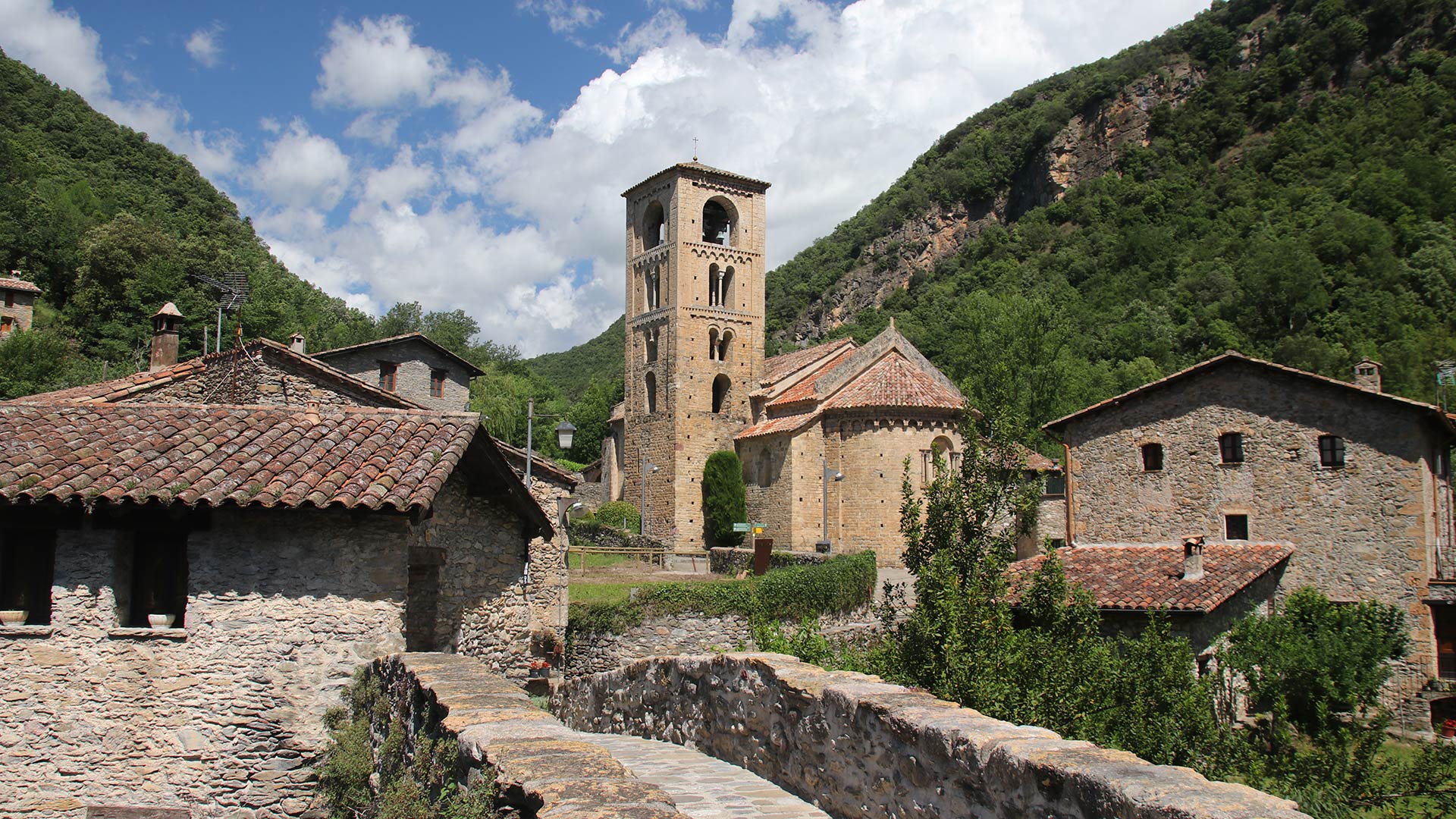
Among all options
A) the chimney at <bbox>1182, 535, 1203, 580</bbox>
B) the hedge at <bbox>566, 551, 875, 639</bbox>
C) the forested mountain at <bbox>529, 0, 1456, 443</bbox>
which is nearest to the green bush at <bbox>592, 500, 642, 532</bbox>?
the forested mountain at <bbox>529, 0, 1456, 443</bbox>

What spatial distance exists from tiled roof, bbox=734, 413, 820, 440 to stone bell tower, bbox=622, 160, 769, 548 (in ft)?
4.90

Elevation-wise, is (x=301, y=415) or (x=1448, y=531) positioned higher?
(x=301, y=415)

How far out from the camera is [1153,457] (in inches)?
884

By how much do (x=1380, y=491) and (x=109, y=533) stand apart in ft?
75.0

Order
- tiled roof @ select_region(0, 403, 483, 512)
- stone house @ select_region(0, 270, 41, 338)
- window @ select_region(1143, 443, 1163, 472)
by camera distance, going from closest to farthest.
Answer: tiled roof @ select_region(0, 403, 483, 512) → window @ select_region(1143, 443, 1163, 472) → stone house @ select_region(0, 270, 41, 338)

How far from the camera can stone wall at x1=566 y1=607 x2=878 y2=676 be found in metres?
20.8

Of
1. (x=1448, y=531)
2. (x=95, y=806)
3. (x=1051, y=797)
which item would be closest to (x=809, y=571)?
(x=1448, y=531)

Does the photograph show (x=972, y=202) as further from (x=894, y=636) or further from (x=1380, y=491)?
(x=894, y=636)

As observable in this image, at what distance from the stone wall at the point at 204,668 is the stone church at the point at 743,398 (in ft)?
91.4

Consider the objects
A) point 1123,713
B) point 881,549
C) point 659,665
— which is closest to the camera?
point 659,665

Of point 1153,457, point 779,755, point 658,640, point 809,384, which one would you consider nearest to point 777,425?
point 809,384

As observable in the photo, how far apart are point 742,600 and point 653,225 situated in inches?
1160

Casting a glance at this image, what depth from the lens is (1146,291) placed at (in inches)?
2977

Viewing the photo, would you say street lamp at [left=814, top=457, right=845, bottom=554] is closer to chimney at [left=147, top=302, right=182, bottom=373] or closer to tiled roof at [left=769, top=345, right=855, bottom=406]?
tiled roof at [left=769, top=345, right=855, bottom=406]
